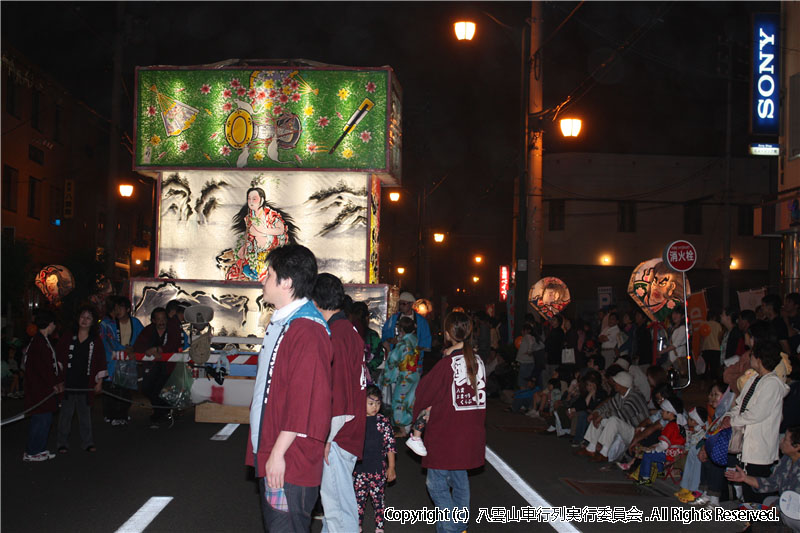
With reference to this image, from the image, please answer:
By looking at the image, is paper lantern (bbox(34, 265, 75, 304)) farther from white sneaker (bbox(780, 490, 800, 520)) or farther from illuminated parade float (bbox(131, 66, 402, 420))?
white sneaker (bbox(780, 490, 800, 520))

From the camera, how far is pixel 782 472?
6805mm

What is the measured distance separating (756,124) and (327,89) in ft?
29.1

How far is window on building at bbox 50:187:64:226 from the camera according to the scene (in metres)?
33.8

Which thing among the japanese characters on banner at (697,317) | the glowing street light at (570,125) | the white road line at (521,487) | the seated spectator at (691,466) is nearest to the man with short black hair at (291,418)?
the white road line at (521,487)

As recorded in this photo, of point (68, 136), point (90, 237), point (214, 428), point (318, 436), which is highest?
point (68, 136)

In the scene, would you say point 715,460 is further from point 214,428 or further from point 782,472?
point 214,428

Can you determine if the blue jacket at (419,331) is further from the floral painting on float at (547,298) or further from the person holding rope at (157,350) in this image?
the floral painting on float at (547,298)

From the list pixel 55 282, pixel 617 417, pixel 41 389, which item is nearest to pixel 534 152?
pixel 617 417

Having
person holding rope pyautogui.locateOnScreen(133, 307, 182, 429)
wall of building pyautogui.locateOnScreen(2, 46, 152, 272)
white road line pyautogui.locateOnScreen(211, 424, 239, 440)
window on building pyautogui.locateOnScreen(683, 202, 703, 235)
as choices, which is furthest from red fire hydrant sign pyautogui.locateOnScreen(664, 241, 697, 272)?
window on building pyautogui.locateOnScreen(683, 202, 703, 235)

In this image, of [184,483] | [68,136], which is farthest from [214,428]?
[68,136]

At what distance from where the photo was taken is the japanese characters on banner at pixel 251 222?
1423 centimetres

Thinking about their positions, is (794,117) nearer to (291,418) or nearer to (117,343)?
(117,343)

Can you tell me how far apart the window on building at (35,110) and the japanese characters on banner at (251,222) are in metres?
20.4

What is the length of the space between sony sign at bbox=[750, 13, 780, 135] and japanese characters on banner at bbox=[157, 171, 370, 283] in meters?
8.41
